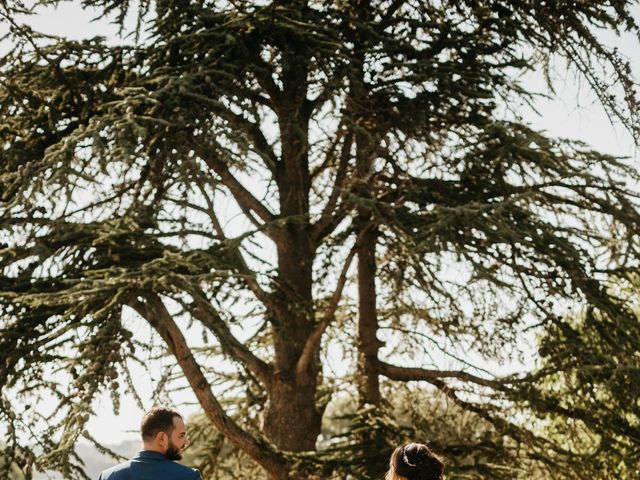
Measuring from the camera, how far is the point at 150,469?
466 cm

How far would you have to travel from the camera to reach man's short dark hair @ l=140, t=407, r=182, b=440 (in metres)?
4.71

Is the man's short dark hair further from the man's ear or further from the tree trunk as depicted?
the tree trunk

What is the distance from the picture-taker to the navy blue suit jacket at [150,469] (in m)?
4.59

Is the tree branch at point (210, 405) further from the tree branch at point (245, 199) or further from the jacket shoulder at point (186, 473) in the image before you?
the jacket shoulder at point (186, 473)

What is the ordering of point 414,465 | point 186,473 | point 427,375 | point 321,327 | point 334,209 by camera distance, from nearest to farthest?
point 186,473, point 414,465, point 321,327, point 334,209, point 427,375

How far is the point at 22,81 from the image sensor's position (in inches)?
397

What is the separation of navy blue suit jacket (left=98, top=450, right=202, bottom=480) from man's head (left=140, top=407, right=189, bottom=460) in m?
0.04

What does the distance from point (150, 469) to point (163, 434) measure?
17cm

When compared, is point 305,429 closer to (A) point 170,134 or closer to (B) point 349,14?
(A) point 170,134

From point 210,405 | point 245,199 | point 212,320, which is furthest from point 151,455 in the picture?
point 245,199

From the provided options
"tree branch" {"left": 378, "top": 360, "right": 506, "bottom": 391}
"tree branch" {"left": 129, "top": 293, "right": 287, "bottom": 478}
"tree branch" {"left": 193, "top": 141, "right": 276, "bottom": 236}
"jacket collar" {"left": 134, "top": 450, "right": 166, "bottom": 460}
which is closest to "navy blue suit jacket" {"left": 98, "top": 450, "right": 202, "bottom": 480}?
"jacket collar" {"left": 134, "top": 450, "right": 166, "bottom": 460}

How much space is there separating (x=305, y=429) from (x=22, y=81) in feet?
16.0

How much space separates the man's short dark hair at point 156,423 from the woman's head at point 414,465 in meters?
1.18

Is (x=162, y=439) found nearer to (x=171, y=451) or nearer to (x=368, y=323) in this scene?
(x=171, y=451)
